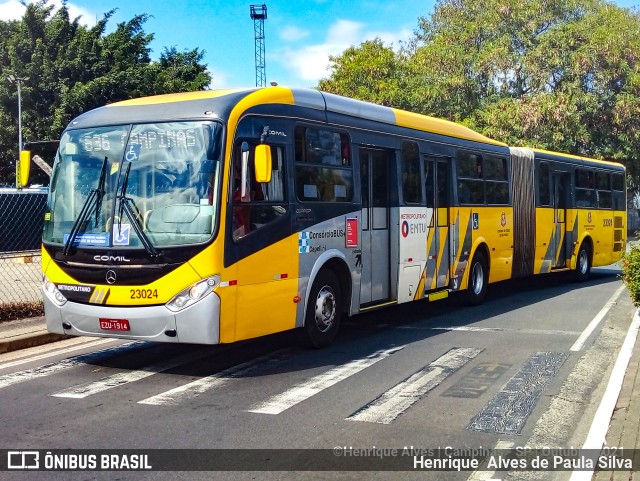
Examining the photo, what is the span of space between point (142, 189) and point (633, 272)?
251 inches

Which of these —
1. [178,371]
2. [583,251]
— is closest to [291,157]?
[178,371]

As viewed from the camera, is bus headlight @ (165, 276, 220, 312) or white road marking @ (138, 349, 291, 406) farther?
bus headlight @ (165, 276, 220, 312)

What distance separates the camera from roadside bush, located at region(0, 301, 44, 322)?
11.3 meters

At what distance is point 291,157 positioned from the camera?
9.23 metres

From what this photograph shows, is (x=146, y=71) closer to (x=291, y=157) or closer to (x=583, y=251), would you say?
(x=583, y=251)

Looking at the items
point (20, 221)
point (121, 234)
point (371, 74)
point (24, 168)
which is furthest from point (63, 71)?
point (121, 234)

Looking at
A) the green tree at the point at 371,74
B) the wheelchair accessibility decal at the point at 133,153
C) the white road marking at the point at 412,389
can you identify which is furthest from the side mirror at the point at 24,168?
the green tree at the point at 371,74

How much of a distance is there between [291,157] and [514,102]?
31144 millimetres

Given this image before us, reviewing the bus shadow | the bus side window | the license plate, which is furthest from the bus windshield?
the bus shadow

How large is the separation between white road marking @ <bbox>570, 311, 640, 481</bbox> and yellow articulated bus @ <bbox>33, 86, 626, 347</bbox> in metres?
3.31

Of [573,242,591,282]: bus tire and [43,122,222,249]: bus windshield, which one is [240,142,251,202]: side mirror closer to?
[43,122,222,249]: bus windshield

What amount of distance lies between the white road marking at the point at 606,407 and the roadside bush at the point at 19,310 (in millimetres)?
8188

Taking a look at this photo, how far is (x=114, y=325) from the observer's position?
8.09 metres

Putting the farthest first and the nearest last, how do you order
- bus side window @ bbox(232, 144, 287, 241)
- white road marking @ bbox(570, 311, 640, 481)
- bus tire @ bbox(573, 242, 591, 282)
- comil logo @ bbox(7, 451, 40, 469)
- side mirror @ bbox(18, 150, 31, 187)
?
bus tire @ bbox(573, 242, 591, 282) < side mirror @ bbox(18, 150, 31, 187) < bus side window @ bbox(232, 144, 287, 241) < white road marking @ bbox(570, 311, 640, 481) < comil logo @ bbox(7, 451, 40, 469)
